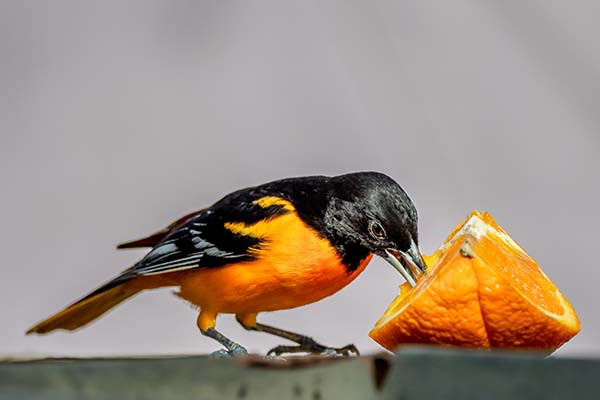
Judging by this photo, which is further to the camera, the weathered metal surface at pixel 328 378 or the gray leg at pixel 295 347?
the gray leg at pixel 295 347

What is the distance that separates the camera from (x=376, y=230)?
1.90 m

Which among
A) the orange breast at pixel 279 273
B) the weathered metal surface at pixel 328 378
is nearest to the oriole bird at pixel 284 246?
the orange breast at pixel 279 273

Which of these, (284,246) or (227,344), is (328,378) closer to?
(284,246)

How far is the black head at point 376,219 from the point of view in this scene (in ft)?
5.95

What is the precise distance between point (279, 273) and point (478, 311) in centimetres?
79

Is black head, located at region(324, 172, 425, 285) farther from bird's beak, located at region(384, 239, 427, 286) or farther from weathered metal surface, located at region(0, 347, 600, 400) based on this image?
weathered metal surface, located at region(0, 347, 600, 400)

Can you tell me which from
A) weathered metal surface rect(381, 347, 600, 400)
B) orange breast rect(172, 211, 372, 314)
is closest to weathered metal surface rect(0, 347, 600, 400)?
weathered metal surface rect(381, 347, 600, 400)

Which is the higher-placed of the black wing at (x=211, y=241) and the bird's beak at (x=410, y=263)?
the black wing at (x=211, y=241)

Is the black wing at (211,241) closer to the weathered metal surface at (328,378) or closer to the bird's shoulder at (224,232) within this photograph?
the bird's shoulder at (224,232)

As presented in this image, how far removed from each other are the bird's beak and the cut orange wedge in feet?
1.65

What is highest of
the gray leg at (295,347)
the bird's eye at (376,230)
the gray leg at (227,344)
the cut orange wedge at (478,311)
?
the bird's eye at (376,230)

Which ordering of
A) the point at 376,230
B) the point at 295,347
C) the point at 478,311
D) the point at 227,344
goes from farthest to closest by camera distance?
1. the point at 295,347
2. the point at 227,344
3. the point at 376,230
4. the point at 478,311

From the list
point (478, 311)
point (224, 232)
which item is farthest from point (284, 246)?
point (478, 311)

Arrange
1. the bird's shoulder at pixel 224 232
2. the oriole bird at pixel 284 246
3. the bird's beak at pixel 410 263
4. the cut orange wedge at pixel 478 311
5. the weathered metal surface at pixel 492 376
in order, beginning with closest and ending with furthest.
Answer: the weathered metal surface at pixel 492 376
the cut orange wedge at pixel 478 311
the bird's beak at pixel 410 263
the oriole bird at pixel 284 246
the bird's shoulder at pixel 224 232
